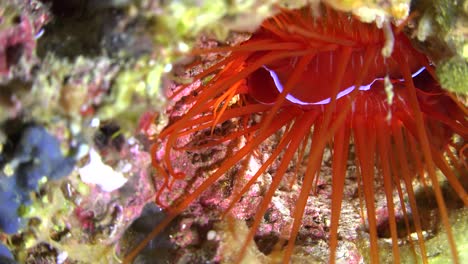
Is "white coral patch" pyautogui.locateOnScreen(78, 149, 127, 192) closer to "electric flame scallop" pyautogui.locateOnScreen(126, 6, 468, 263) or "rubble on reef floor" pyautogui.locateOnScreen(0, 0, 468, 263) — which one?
"rubble on reef floor" pyautogui.locateOnScreen(0, 0, 468, 263)

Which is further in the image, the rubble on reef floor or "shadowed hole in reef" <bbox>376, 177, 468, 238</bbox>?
"shadowed hole in reef" <bbox>376, 177, 468, 238</bbox>

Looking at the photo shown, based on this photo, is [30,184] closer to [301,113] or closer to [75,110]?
[75,110]

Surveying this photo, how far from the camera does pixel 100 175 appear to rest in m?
1.62

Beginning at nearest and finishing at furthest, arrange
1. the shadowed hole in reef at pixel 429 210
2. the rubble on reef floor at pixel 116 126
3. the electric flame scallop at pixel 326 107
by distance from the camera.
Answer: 1. the rubble on reef floor at pixel 116 126
2. the electric flame scallop at pixel 326 107
3. the shadowed hole in reef at pixel 429 210

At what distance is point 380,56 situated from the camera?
1973 millimetres

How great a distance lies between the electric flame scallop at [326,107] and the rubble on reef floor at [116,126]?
0.31 feet

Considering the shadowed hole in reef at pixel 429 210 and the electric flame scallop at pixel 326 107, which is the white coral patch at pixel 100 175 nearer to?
the electric flame scallop at pixel 326 107

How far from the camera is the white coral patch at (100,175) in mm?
1586

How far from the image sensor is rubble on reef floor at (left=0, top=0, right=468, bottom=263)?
48.7 inches

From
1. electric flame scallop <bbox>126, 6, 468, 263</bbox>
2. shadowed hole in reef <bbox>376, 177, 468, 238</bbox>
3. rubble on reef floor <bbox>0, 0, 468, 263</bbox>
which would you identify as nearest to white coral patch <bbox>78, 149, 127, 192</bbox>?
rubble on reef floor <bbox>0, 0, 468, 263</bbox>

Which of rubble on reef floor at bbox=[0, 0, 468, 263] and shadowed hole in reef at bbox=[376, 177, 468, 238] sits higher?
shadowed hole in reef at bbox=[376, 177, 468, 238]

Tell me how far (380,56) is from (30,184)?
1518 mm

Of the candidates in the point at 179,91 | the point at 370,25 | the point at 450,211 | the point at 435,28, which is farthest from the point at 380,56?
the point at 450,211

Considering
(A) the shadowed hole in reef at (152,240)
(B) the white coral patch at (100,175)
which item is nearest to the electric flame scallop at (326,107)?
(A) the shadowed hole in reef at (152,240)
